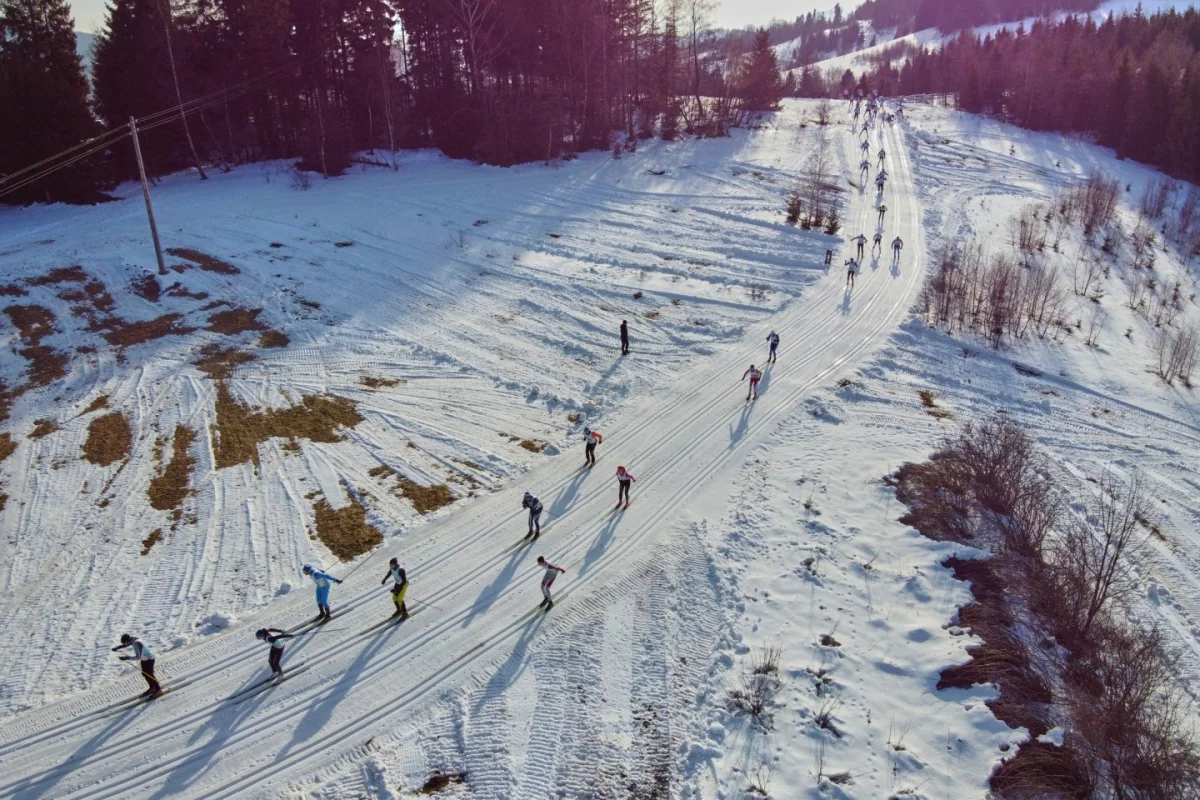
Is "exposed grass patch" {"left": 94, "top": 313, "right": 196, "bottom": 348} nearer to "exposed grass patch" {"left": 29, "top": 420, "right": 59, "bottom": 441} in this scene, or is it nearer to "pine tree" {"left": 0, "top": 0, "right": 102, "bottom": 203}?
"exposed grass patch" {"left": 29, "top": 420, "right": 59, "bottom": 441}

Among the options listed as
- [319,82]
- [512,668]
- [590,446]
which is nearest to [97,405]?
[590,446]

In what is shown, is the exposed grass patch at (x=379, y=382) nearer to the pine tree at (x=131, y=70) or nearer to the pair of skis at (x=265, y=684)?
the pair of skis at (x=265, y=684)

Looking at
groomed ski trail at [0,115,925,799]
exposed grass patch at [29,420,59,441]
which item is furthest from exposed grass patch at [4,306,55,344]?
groomed ski trail at [0,115,925,799]

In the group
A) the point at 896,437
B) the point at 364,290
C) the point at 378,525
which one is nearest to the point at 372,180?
the point at 364,290

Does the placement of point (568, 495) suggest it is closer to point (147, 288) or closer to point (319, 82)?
point (147, 288)

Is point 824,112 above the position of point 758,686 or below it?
above

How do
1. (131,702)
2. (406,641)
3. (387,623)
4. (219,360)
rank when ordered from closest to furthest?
1. (131,702)
2. (406,641)
3. (387,623)
4. (219,360)

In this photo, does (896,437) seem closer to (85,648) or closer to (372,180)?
(85,648)
